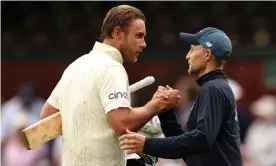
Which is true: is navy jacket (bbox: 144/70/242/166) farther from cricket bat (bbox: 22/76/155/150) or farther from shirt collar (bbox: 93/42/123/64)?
cricket bat (bbox: 22/76/155/150)

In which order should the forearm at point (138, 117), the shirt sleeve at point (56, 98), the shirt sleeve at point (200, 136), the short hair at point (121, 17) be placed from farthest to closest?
the shirt sleeve at point (56, 98)
the short hair at point (121, 17)
the forearm at point (138, 117)
the shirt sleeve at point (200, 136)

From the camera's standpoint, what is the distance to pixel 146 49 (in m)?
Answer: 17.6

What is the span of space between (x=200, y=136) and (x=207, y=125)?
9 centimetres

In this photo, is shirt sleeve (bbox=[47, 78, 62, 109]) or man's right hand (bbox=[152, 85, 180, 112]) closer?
man's right hand (bbox=[152, 85, 180, 112])

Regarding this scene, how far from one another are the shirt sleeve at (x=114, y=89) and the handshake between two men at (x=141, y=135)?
21 cm

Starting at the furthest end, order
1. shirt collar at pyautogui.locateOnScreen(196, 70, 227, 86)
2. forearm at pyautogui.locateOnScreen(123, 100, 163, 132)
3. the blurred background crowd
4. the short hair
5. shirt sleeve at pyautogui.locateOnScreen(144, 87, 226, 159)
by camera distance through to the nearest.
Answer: the blurred background crowd
the short hair
shirt collar at pyautogui.locateOnScreen(196, 70, 227, 86)
forearm at pyautogui.locateOnScreen(123, 100, 163, 132)
shirt sleeve at pyautogui.locateOnScreen(144, 87, 226, 159)

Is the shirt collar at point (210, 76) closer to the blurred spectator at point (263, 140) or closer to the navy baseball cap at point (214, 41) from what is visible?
the navy baseball cap at point (214, 41)

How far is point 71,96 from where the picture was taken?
23.1ft

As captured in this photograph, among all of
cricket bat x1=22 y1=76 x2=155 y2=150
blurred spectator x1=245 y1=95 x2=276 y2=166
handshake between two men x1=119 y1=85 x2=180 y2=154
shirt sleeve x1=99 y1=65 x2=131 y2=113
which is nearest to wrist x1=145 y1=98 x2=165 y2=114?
handshake between two men x1=119 y1=85 x2=180 y2=154

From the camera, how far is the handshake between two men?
6730 millimetres

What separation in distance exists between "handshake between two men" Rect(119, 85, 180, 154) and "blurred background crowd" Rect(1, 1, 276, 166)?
24.9ft

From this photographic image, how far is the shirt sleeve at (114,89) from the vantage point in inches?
266

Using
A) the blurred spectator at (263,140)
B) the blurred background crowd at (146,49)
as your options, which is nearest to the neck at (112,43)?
the blurred spectator at (263,140)

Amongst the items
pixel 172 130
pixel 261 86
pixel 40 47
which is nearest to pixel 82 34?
pixel 40 47
